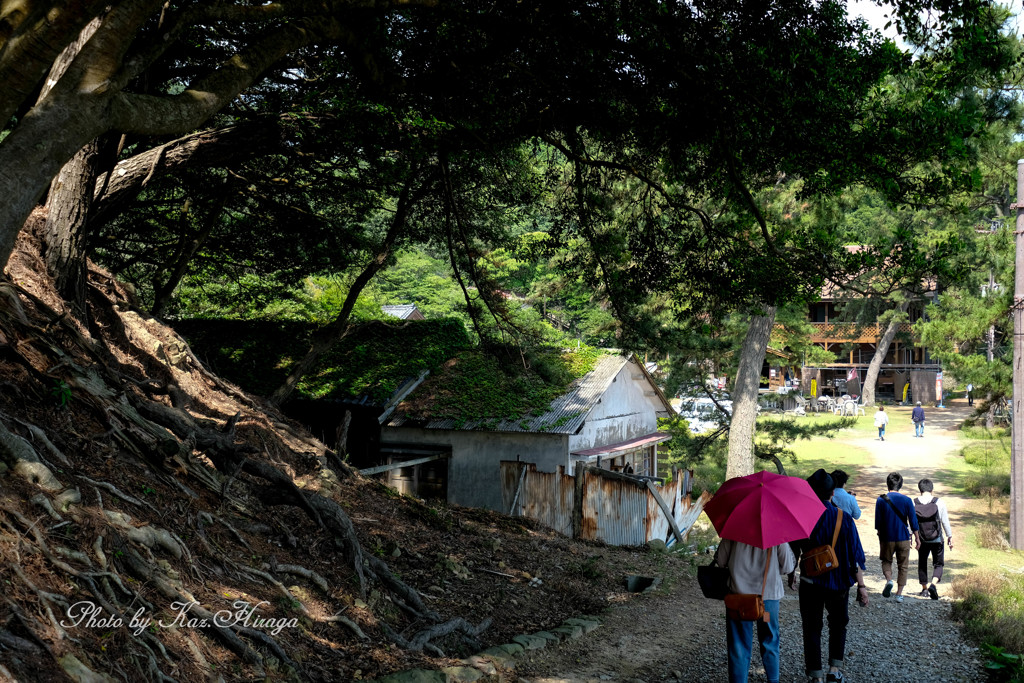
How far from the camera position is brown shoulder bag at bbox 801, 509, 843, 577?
6000 mm

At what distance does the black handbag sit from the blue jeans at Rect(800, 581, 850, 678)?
105cm

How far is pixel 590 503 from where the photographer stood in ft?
44.5

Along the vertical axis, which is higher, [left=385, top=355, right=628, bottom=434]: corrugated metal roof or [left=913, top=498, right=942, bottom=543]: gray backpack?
[left=385, top=355, right=628, bottom=434]: corrugated metal roof

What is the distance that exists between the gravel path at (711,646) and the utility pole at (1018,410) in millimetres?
5558

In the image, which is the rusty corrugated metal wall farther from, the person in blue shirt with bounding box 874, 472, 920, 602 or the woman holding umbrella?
the woman holding umbrella

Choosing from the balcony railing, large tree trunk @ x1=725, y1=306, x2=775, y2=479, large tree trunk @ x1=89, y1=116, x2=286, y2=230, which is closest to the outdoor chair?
the balcony railing

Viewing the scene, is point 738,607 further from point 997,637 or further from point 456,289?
point 456,289

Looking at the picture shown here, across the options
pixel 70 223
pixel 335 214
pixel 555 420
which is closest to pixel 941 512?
pixel 555 420

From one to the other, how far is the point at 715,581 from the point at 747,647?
0.55m

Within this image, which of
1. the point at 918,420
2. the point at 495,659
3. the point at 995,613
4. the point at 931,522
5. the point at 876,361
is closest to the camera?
the point at 495,659

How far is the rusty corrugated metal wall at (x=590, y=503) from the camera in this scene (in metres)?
13.6

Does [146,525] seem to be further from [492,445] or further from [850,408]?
[850,408]

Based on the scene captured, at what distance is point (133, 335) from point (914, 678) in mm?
10619

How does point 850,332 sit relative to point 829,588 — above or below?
above
